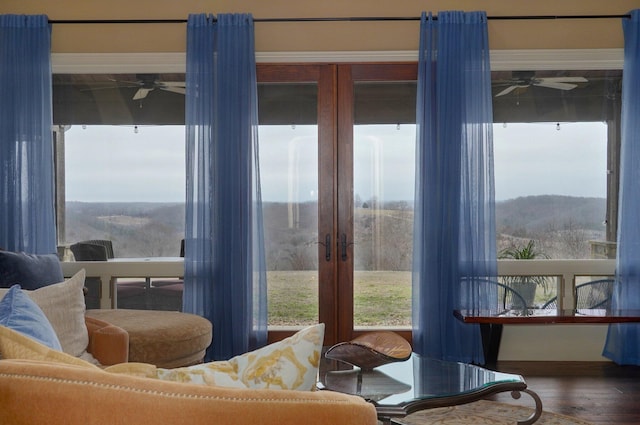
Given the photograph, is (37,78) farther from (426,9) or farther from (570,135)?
(570,135)

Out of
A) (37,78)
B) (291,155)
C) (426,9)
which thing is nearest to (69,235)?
(37,78)

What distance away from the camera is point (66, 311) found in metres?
2.94

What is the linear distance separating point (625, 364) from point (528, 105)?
2083 millimetres

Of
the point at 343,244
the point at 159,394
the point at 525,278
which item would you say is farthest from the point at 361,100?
the point at 159,394

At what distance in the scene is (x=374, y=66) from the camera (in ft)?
17.5

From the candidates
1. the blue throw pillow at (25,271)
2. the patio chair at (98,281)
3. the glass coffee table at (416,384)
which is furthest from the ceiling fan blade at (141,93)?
the glass coffee table at (416,384)

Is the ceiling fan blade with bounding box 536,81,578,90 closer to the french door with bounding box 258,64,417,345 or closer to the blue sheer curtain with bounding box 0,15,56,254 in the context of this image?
the french door with bounding box 258,64,417,345

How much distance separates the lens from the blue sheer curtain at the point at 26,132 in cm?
512

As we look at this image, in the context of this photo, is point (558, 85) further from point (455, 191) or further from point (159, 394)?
point (159, 394)

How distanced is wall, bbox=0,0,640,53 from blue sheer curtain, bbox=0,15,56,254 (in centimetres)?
18

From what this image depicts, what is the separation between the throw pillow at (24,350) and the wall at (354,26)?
13.3 feet

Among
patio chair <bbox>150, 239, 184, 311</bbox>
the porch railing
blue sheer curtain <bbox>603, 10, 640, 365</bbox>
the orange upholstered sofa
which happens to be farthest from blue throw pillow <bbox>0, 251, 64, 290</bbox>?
blue sheer curtain <bbox>603, 10, 640, 365</bbox>

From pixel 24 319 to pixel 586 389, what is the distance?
370 centimetres

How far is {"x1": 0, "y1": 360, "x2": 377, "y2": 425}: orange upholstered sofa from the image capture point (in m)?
1.30
